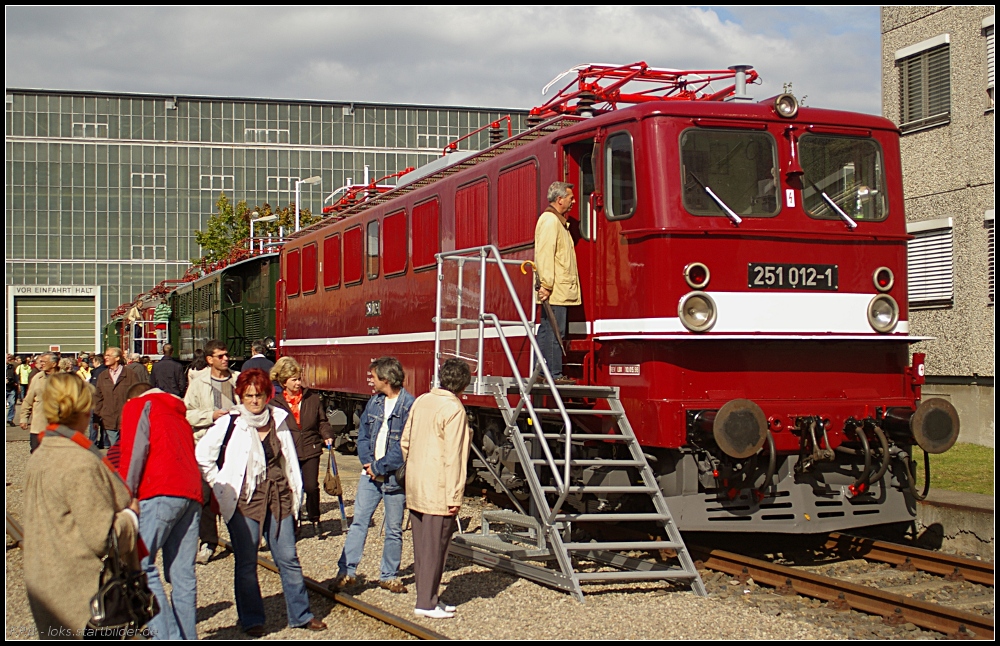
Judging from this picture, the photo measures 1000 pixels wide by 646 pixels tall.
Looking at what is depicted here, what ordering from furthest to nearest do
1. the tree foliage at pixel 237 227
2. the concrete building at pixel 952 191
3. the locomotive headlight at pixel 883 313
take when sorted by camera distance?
the tree foliage at pixel 237 227 → the concrete building at pixel 952 191 → the locomotive headlight at pixel 883 313

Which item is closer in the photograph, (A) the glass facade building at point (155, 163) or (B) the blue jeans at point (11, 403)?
(B) the blue jeans at point (11, 403)

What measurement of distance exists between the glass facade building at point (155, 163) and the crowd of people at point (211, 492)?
190 feet

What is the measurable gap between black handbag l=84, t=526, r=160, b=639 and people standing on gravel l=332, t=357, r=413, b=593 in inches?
107

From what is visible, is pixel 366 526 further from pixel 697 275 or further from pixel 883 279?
pixel 883 279

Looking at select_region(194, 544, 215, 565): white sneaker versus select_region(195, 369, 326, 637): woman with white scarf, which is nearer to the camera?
select_region(195, 369, 326, 637): woman with white scarf

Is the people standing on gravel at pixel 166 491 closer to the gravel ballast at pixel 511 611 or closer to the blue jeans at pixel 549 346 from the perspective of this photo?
the gravel ballast at pixel 511 611

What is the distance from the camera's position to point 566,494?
7883mm

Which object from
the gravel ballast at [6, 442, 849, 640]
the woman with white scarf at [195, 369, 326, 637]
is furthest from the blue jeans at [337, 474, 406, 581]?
the woman with white scarf at [195, 369, 326, 637]

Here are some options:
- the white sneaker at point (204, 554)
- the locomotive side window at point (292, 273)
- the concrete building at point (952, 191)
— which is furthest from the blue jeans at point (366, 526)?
the locomotive side window at point (292, 273)

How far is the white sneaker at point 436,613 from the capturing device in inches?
292

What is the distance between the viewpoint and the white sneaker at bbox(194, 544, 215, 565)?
32.0 ft

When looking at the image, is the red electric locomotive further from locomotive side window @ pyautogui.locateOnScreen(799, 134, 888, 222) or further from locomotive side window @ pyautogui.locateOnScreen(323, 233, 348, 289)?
locomotive side window @ pyautogui.locateOnScreen(323, 233, 348, 289)

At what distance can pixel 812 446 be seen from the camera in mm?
8859

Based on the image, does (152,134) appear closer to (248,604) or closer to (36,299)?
(36,299)
